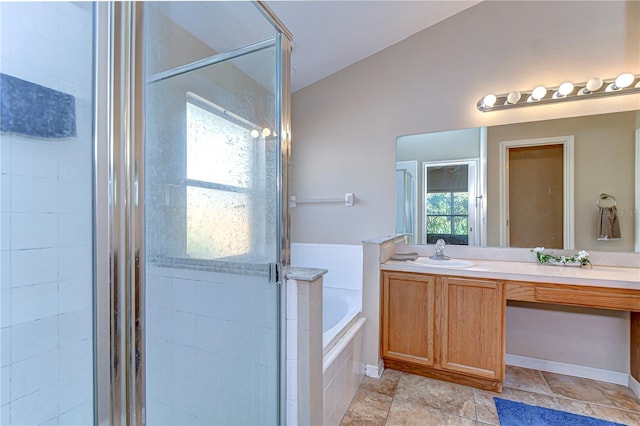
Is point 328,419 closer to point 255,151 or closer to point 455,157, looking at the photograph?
point 255,151

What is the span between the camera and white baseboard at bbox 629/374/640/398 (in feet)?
5.97

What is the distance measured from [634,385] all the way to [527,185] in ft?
4.69

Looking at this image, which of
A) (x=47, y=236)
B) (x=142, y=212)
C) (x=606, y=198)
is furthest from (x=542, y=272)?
(x=47, y=236)

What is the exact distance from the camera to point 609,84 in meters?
1.99

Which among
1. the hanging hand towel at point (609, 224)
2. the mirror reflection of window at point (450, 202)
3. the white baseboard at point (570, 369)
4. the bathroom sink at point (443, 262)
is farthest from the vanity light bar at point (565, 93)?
the white baseboard at point (570, 369)

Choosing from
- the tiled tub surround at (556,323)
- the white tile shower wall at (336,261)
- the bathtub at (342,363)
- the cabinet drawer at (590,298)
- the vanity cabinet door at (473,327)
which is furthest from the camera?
the white tile shower wall at (336,261)

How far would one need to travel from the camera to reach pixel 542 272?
5.93 ft

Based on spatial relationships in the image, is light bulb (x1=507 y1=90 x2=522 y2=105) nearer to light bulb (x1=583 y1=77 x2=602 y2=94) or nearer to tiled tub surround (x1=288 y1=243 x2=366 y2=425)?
light bulb (x1=583 y1=77 x2=602 y2=94)

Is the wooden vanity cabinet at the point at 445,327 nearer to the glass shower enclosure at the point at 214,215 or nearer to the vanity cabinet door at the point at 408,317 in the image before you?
the vanity cabinet door at the point at 408,317

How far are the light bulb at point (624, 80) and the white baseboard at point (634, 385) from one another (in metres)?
1.92

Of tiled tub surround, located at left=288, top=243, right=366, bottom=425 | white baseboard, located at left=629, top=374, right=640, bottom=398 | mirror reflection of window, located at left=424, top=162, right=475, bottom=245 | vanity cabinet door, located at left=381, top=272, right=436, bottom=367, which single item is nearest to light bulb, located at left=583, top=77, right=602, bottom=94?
mirror reflection of window, located at left=424, top=162, right=475, bottom=245

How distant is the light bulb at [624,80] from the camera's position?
1.93 metres

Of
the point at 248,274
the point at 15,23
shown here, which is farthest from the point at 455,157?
the point at 15,23

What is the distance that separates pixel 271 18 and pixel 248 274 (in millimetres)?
1038
